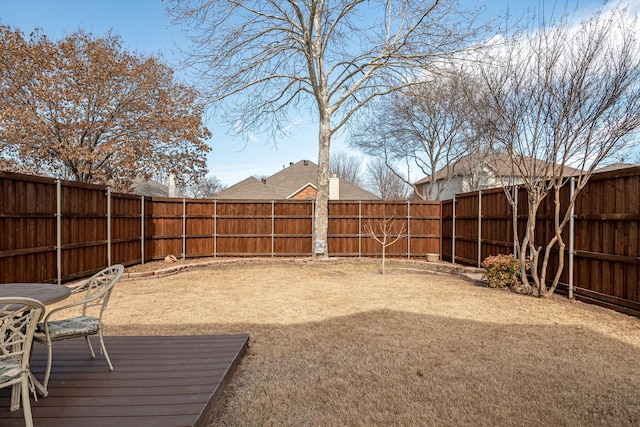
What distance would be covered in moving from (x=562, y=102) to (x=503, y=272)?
3.11m

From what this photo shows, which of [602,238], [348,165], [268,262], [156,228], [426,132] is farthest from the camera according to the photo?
[348,165]

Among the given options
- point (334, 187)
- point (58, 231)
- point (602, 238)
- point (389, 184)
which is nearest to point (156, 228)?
point (58, 231)

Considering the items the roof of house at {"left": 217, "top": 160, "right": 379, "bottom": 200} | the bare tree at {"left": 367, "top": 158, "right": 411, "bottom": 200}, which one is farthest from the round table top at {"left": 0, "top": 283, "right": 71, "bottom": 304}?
the bare tree at {"left": 367, "top": 158, "right": 411, "bottom": 200}

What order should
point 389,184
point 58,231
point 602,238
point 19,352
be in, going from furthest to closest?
point 389,184 → point 58,231 → point 602,238 → point 19,352

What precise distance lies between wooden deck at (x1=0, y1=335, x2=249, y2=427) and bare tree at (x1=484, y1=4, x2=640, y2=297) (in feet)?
18.1

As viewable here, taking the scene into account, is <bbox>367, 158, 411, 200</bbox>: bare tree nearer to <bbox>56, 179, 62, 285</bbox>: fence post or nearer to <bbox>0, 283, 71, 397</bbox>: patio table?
<bbox>56, 179, 62, 285</bbox>: fence post

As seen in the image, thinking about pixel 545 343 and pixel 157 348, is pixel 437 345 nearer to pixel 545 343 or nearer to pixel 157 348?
pixel 545 343

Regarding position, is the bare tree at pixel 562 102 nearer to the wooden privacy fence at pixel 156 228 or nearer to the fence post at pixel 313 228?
the wooden privacy fence at pixel 156 228

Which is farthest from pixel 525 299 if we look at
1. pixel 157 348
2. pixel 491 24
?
pixel 491 24

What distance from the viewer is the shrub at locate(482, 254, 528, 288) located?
23.6 feet

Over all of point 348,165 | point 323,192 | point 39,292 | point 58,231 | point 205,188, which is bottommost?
point 39,292

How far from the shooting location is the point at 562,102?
5949mm

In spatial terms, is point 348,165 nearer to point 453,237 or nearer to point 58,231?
point 453,237

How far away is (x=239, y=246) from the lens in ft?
39.2
